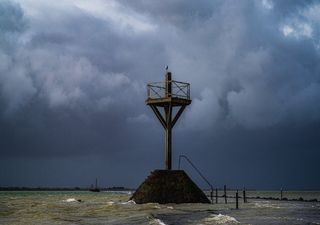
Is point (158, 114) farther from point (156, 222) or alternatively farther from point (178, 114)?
point (156, 222)

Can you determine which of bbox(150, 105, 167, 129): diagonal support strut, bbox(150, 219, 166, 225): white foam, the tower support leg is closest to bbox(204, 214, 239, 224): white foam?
bbox(150, 219, 166, 225): white foam

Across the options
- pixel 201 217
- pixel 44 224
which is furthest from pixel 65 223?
pixel 201 217

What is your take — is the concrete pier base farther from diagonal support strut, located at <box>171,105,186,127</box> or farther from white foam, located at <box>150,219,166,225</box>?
white foam, located at <box>150,219,166,225</box>

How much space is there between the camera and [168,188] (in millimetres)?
31797

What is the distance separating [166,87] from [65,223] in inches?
597

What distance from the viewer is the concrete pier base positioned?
31625 millimetres

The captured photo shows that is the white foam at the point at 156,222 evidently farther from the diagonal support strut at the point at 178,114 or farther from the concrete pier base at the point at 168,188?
the diagonal support strut at the point at 178,114

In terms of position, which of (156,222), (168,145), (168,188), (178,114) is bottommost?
(156,222)

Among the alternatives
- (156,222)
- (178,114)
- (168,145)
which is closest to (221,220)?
(156,222)

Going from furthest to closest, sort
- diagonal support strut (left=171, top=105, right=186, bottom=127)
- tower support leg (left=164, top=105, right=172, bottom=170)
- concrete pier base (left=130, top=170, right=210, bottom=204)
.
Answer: diagonal support strut (left=171, top=105, right=186, bottom=127) < tower support leg (left=164, top=105, right=172, bottom=170) < concrete pier base (left=130, top=170, right=210, bottom=204)

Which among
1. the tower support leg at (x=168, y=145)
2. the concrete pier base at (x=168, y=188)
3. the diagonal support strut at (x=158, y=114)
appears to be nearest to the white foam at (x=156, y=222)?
the concrete pier base at (x=168, y=188)

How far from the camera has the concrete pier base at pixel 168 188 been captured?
31.6 m

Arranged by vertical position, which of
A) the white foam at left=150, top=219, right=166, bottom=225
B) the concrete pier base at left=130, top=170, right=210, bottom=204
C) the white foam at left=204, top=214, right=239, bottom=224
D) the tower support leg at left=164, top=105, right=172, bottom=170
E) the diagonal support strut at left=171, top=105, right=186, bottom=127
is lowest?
the white foam at left=150, top=219, right=166, bottom=225

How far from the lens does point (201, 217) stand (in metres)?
23.3
